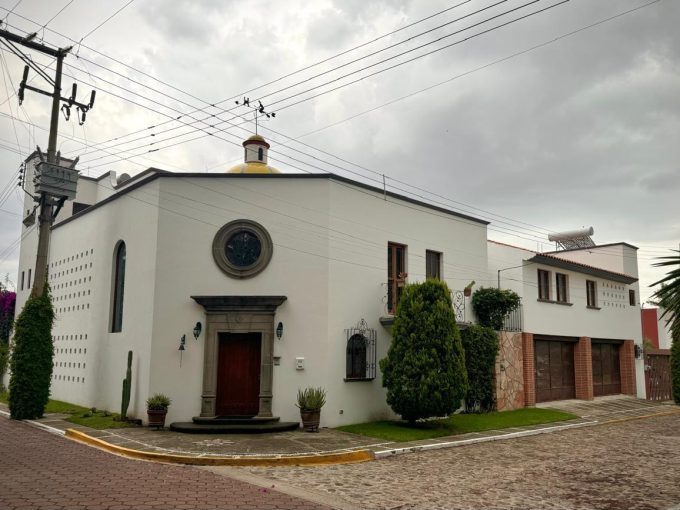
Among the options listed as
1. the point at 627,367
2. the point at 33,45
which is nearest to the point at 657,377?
the point at 627,367

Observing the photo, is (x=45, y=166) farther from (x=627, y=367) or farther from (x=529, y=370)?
(x=627, y=367)

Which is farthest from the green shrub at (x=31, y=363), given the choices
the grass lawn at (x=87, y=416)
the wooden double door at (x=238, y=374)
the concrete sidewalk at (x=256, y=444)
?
the wooden double door at (x=238, y=374)

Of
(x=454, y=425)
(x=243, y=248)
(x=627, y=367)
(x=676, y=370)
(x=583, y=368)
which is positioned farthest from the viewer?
(x=627, y=367)

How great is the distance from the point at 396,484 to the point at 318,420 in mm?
4886

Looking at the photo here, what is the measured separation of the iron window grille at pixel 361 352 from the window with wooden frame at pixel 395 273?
1.09 metres

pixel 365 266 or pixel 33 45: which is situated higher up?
pixel 33 45

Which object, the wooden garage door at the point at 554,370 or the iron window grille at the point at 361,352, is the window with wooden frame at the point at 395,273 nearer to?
the iron window grille at the point at 361,352

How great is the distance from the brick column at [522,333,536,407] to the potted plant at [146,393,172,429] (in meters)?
12.2

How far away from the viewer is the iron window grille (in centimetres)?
1541

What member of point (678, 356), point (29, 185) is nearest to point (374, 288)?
point (678, 356)

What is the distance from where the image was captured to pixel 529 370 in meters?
20.4

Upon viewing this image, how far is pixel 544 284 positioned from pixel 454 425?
29.7 feet

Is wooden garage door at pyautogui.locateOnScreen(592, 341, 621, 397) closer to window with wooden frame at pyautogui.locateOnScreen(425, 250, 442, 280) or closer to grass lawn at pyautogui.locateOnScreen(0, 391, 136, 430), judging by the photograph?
window with wooden frame at pyautogui.locateOnScreen(425, 250, 442, 280)

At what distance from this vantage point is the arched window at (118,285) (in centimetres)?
1731
